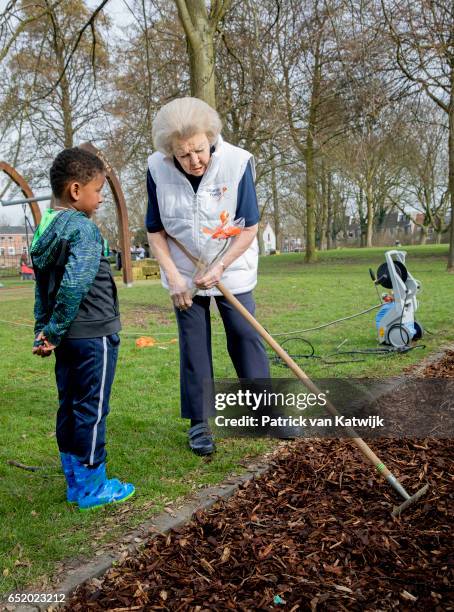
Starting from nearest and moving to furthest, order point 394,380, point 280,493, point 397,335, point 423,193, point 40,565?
point 40,565, point 280,493, point 394,380, point 397,335, point 423,193

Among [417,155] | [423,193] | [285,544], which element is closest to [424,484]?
[285,544]

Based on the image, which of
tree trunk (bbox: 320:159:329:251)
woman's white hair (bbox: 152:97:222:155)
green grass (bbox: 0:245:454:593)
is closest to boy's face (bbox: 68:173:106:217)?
woman's white hair (bbox: 152:97:222:155)

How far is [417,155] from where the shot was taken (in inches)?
1371

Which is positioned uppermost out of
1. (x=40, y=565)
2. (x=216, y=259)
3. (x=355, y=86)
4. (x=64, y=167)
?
(x=355, y=86)

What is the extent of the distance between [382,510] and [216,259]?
1443 millimetres

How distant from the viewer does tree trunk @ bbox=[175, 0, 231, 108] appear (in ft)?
27.2

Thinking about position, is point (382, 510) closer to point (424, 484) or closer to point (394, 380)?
point (424, 484)

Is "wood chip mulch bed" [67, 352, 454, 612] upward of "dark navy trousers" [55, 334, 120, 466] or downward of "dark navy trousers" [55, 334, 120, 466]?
downward

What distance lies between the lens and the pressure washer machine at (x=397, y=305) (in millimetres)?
6191

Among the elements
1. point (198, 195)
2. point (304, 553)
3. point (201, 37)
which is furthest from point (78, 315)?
point (201, 37)

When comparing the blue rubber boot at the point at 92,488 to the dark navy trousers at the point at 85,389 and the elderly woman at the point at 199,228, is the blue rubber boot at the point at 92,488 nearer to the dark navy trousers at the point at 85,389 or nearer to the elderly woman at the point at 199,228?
the dark navy trousers at the point at 85,389

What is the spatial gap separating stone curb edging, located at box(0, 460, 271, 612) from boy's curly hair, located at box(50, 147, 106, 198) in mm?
1588

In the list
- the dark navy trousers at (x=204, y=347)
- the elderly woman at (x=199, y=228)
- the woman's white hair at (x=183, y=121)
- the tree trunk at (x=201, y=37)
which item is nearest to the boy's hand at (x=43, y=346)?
the elderly woman at (x=199, y=228)

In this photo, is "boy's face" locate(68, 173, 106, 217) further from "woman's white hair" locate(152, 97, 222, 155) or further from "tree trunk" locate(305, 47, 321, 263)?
"tree trunk" locate(305, 47, 321, 263)
